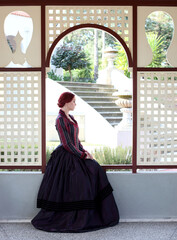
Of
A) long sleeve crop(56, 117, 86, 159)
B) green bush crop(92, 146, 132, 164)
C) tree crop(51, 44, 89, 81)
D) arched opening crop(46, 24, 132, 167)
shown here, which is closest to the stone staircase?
arched opening crop(46, 24, 132, 167)

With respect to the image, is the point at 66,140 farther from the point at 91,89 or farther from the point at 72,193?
the point at 91,89

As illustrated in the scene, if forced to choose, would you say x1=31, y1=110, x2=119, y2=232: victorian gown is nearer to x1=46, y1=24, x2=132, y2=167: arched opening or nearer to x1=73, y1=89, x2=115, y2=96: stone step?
x1=46, y1=24, x2=132, y2=167: arched opening

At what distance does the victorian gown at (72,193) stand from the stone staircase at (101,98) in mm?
5647

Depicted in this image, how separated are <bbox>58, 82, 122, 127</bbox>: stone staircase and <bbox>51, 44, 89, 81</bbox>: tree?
3329 millimetres

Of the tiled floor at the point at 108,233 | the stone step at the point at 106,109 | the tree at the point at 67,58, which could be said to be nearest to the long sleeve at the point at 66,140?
the tiled floor at the point at 108,233

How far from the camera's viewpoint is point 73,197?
3979 millimetres

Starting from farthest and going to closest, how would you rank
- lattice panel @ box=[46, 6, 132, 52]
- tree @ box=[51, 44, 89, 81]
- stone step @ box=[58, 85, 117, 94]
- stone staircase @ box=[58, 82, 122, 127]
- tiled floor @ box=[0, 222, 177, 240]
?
tree @ box=[51, 44, 89, 81] < stone step @ box=[58, 85, 117, 94] < stone staircase @ box=[58, 82, 122, 127] < lattice panel @ box=[46, 6, 132, 52] < tiled floor @ box=[0, 222, 177, 240]

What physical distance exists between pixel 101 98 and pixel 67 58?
14.0 ft

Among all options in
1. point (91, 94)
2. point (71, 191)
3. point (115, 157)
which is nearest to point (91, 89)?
point (91, 94)

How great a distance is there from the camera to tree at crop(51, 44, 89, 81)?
1429 cm

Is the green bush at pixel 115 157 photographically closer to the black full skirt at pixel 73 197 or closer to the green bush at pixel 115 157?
the green bush at pixel 115 157

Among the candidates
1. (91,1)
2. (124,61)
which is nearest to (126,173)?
(91,1)

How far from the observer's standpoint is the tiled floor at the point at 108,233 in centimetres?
376

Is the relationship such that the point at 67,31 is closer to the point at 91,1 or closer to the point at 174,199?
the point at 91,1
